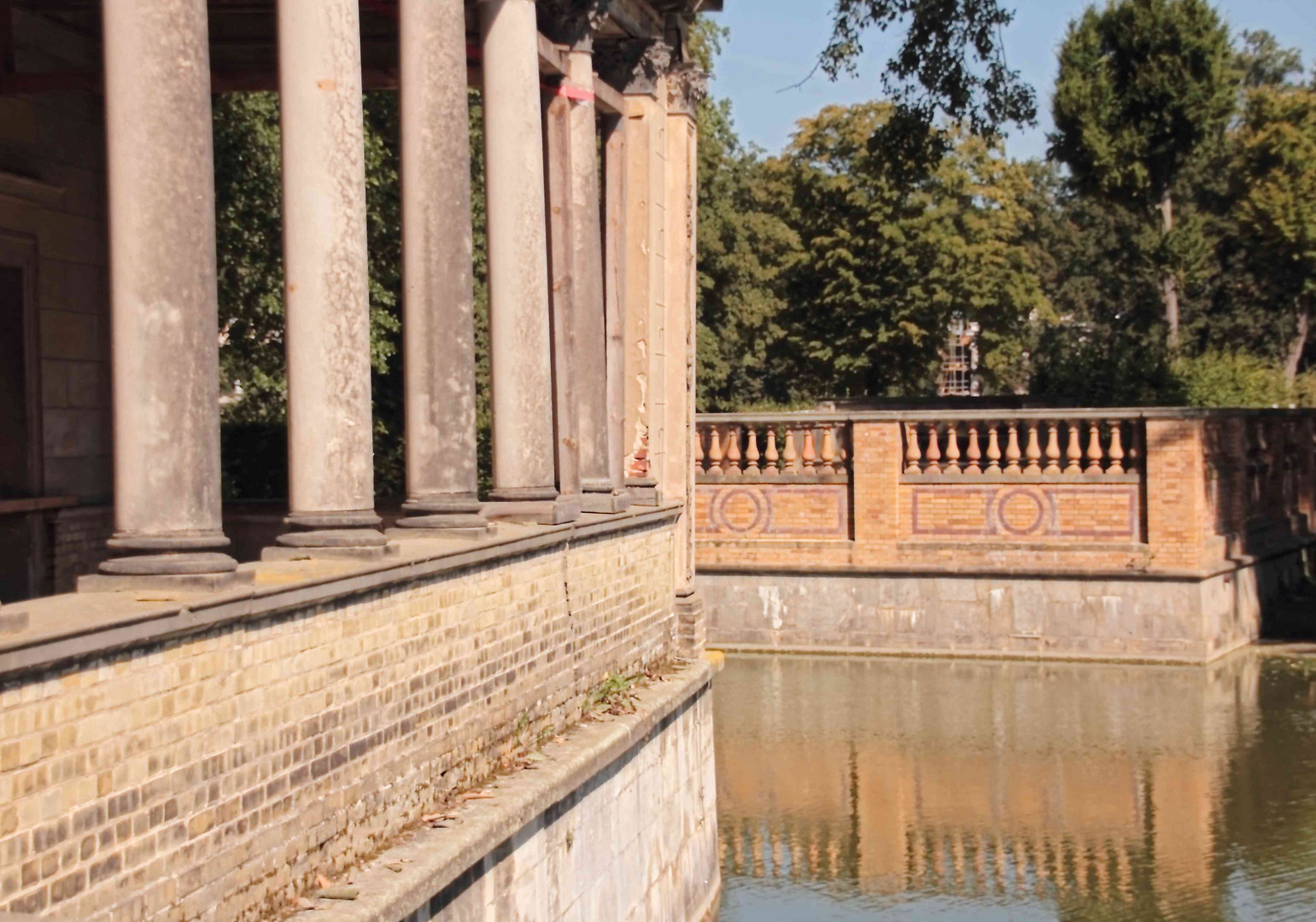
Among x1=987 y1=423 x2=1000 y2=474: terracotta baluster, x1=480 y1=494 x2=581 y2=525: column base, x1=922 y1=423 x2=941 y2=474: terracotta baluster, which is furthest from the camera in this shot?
x1=922 y1=423 x2=941 y2=474: terracotta baluster

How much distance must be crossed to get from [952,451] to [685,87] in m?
9.33

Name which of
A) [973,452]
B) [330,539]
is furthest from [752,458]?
[330,539]

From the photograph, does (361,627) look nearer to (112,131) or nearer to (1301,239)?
(112,131)

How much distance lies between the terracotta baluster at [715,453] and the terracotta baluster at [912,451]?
2418 millimetres

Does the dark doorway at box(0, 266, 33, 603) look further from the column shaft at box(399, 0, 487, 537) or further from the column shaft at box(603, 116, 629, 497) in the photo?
the column shaft at box(603, 116, 629, 497)

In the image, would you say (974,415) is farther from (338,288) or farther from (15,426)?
(338,288)

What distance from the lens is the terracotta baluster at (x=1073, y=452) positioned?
917 inches

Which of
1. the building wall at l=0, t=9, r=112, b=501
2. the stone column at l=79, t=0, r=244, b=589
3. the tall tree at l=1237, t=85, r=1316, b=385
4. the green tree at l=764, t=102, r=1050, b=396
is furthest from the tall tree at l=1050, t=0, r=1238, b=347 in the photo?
the stone column at l=79, t=0, r=244, b=589

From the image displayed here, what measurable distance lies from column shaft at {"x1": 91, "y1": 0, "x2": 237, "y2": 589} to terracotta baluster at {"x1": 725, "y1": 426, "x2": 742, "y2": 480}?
58.7ft

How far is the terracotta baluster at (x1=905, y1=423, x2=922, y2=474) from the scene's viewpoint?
78.5 ft

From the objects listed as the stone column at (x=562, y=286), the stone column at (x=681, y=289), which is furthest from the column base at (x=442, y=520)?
the stone column at (x=681, y=289)

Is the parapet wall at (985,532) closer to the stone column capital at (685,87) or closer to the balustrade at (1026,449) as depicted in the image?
the balustrade at (1026,449)

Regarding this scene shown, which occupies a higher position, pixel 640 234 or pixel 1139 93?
pixel 1139 93

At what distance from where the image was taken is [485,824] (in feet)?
27.4
